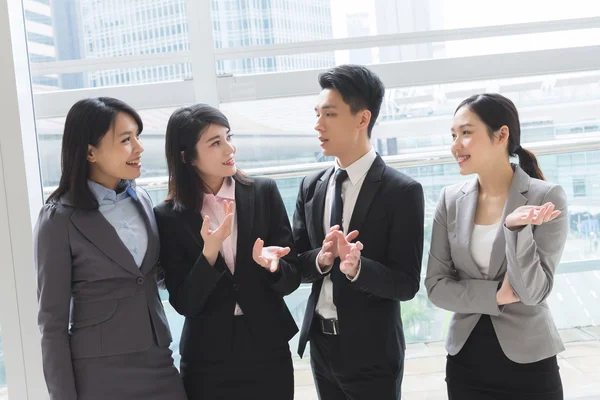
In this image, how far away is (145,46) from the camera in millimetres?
3217

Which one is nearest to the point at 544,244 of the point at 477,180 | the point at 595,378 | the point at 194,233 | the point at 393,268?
the point at 477,180

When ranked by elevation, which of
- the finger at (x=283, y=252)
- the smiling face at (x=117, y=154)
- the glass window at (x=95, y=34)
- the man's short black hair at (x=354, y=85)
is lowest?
the finger at (x=283, y=252)

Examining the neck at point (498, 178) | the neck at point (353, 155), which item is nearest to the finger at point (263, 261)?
the neck at point (353, 155)

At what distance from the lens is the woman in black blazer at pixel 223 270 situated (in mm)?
2316

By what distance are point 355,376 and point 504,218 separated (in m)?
0.79

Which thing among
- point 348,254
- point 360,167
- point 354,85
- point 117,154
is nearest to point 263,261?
point 348,254

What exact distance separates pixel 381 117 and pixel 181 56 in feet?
3.49

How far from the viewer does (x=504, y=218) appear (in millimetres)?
2305

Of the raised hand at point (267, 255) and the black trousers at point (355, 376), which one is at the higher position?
the raised hand at point (267, 255)

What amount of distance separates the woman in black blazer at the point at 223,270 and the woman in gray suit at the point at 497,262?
612mm

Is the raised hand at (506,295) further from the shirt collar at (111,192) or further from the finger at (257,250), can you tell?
the shirt collar at (111,192)

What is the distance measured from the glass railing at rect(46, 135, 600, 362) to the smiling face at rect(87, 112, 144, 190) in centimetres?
86

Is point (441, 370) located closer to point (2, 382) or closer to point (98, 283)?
point (98, 283)

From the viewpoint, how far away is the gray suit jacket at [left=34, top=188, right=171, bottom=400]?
2164 mm
